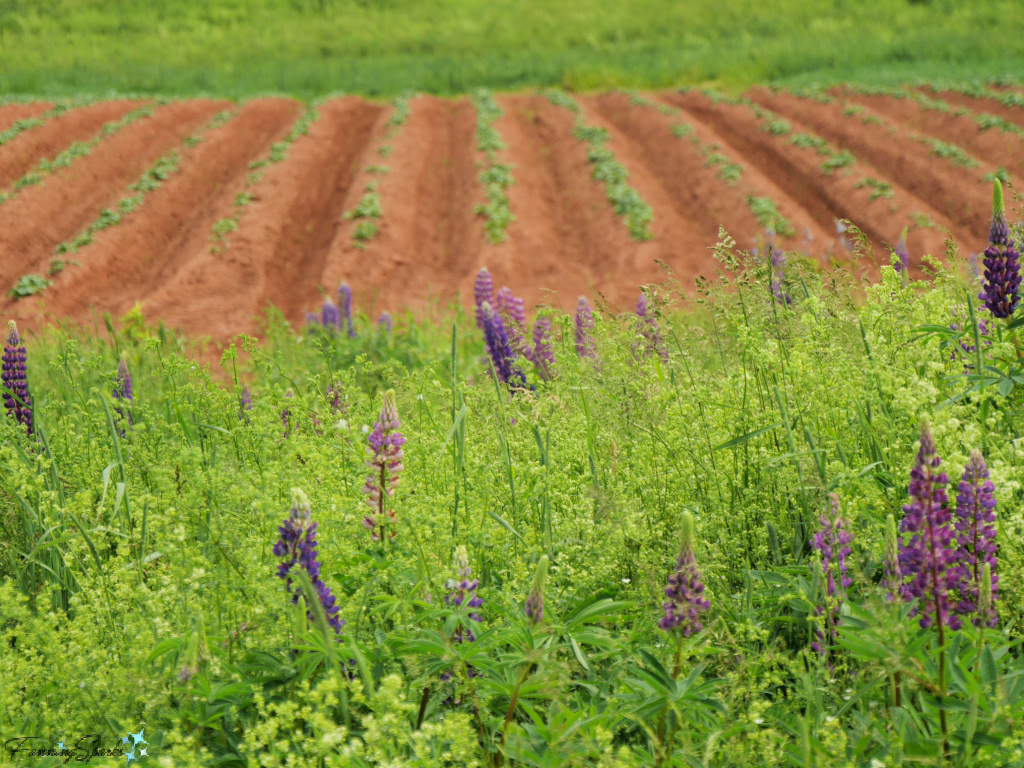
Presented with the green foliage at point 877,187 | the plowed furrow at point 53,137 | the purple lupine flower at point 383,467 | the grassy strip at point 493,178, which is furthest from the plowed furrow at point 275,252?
the green foliage at point 877,187

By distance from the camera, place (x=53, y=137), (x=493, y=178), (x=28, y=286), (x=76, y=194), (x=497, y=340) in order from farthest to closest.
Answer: (x=53, y=137), (x=493, y=178), (x=76, y=194), (x=28, y=286), (x=497, y=340)

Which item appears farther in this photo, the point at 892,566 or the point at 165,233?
the point at 165,233

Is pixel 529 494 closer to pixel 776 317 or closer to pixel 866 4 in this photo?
pixel 776 317

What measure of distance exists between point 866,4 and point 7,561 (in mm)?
34566

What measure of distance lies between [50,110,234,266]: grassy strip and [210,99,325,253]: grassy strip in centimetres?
146

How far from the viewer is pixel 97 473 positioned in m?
2.88

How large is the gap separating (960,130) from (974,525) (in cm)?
1732

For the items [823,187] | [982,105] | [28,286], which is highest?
[982,105]

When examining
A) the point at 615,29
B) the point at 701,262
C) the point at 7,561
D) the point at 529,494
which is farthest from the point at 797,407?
the point at 615,29

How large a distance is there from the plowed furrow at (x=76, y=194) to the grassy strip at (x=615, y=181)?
8.34m

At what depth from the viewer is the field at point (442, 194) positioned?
1123 centimetres

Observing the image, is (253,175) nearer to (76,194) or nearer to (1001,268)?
(76,194)

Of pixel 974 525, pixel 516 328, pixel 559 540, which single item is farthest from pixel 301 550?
pixel 516 328

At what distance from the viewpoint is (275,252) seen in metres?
12.1
